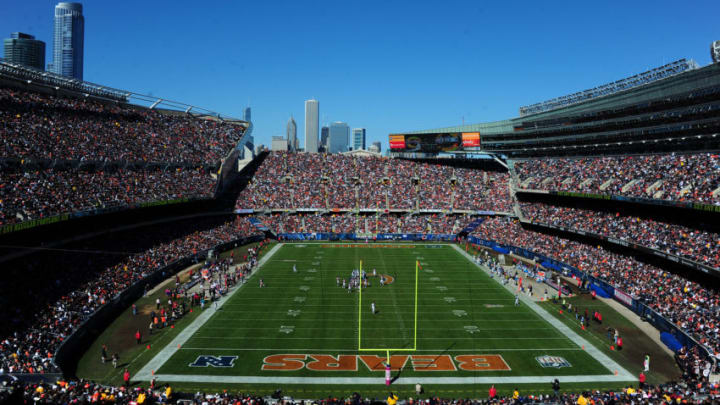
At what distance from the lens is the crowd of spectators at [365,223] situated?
2421 inches

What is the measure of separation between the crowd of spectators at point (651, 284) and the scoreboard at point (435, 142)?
25078mm

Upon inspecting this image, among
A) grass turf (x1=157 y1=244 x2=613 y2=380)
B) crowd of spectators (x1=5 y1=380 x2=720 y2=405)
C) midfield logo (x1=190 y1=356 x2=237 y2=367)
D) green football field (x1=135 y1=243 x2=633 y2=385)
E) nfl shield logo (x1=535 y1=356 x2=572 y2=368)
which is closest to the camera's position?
crowd of spectators (x1=5 y1=380 x2=720 y2=405)

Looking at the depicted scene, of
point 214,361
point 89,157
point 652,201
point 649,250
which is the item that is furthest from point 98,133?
point 652,201

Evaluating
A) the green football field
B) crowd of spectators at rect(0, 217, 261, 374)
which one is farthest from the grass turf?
crowd of spectators at rect(0, 217, 261, 374)

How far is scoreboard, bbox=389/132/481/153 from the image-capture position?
73.3 metres

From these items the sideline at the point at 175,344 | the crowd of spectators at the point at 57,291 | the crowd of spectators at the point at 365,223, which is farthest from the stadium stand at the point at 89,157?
the crowd of spectators at the point at 365,223

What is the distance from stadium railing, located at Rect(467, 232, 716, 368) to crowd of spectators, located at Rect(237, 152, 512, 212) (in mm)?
15956

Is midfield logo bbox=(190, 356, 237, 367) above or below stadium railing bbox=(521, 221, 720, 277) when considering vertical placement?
below

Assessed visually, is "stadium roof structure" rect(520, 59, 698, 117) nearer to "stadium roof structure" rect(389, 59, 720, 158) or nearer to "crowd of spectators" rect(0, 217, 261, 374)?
"stadium roof structure" rect(389, 59, 720, 158)

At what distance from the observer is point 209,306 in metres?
31.2

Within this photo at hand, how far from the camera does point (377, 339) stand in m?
25.3

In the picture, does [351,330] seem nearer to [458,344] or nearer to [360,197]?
[458,344]

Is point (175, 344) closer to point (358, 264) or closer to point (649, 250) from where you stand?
point (358, 264)

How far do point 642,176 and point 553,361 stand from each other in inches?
999
